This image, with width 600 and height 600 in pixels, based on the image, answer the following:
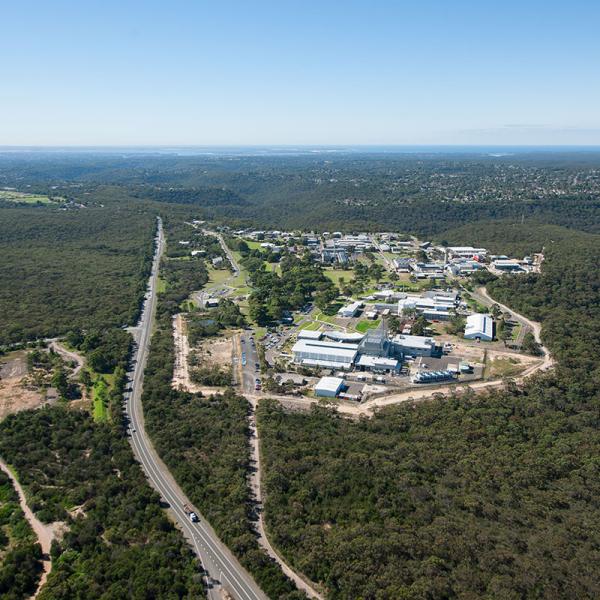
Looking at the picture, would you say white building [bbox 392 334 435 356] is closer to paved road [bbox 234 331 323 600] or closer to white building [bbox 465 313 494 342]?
white building [bbox 465 313 494 342]

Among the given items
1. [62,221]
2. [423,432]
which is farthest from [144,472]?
[62,221]

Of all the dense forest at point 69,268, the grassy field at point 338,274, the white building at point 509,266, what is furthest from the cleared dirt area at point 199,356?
the white building at point 509,266

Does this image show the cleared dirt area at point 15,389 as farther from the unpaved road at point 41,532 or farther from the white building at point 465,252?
the white building at point 465,252

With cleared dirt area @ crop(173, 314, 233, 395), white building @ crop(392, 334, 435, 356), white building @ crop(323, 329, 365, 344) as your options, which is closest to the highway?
cleared dirt area @ crop(173, 314, 233, 395)

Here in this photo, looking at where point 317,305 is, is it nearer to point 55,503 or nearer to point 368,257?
point 368,257

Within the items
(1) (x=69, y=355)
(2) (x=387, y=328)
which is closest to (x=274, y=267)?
(2) (x=387, y=328)

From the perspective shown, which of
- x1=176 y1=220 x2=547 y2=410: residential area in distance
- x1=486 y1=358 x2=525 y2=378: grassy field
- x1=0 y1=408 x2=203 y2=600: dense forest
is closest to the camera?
x1=0 y1=408 x2=203 y2=600: dense forest
